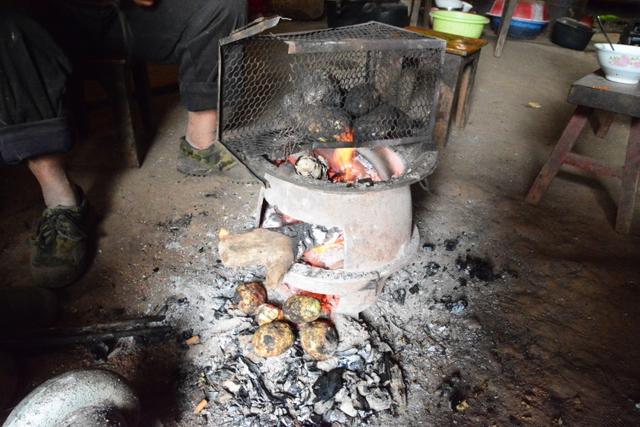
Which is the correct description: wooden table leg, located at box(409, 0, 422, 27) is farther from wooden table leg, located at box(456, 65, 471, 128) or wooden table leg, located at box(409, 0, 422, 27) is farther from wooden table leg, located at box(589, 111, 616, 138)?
wooden table leg, located at box(589, 111, 616, 138)

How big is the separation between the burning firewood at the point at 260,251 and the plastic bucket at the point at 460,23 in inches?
114

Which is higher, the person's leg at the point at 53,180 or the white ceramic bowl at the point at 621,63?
the white ceramic bowl at the point at 621,63

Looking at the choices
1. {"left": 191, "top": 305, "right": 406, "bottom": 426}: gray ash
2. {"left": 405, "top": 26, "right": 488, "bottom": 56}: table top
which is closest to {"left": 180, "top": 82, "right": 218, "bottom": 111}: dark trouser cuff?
{"left": 191, "top": 305, "right": 406, "bottom": 426}: gray ash

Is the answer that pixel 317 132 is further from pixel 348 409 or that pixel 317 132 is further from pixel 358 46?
pixel 348 409

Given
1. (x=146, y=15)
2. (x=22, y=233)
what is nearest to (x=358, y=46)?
(x=146, y=15)

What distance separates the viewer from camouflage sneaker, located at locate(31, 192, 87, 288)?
1.90 m

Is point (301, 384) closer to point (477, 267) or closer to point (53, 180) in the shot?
point (477, 267)

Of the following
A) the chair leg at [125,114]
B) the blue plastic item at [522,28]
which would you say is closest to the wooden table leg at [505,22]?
the blue plastic item at [522,28]

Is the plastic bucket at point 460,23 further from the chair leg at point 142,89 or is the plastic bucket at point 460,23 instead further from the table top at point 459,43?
the chair leg at point 142,89

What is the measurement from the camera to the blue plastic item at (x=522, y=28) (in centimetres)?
656

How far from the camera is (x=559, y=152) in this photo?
8.73 feet

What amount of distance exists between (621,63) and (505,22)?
13.1ft

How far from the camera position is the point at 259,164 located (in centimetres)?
150

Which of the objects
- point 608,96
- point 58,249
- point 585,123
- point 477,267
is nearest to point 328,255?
point 477,267
